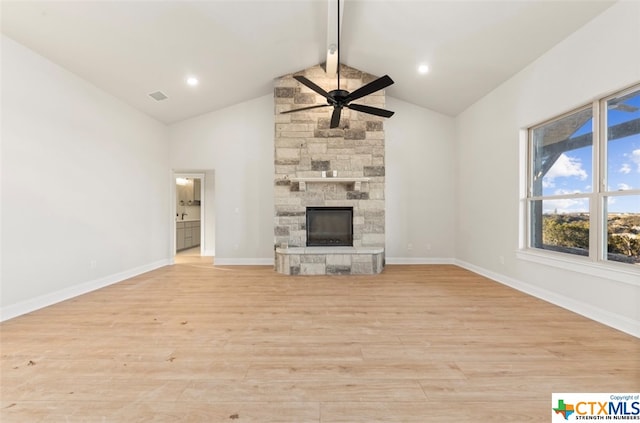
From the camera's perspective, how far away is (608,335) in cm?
237

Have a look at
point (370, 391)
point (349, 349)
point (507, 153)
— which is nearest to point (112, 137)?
point (349, 349)

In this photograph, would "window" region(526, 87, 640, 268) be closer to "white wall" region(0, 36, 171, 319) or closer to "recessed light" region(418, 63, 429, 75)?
"recessed light" region(418, 63, 429, 75)

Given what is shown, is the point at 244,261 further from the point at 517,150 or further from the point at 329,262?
the point at 517,150

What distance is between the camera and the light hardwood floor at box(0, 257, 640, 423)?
59.4 inches

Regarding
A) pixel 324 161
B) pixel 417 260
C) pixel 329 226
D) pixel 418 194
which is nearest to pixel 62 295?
pixel 329 226

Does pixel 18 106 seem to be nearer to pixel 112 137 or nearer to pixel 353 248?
pixel 112 137

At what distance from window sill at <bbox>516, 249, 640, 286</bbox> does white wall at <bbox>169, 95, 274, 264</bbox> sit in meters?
4.35

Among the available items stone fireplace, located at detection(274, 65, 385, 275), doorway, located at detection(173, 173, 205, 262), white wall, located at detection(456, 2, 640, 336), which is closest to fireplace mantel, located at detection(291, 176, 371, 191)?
stone fireplace, located at detection(274, 65, 385, 275)

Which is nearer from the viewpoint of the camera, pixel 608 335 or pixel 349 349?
pixel 349 349

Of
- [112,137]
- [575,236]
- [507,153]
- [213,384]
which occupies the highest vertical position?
[112,137]

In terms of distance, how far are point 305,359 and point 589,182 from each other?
11.4ft

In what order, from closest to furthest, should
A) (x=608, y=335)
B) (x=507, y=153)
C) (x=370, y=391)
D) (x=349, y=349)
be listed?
(x=370, y=391), (x=349, y=349), (x=608, y=335), (x=507, y=153)

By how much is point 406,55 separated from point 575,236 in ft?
10.8

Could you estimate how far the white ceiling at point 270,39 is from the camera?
2822mm
